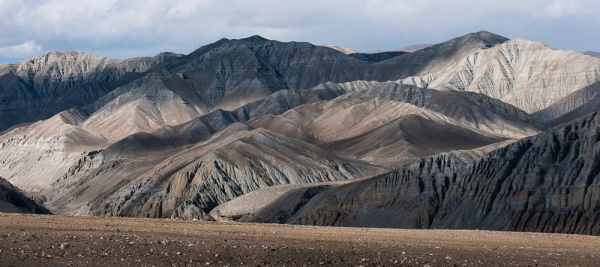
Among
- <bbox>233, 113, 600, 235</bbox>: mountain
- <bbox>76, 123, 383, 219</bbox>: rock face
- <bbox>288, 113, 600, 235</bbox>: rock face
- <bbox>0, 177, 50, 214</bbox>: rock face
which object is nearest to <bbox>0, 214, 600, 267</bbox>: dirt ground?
<bbox>233, 113, 600, 235</bbox>: mountain

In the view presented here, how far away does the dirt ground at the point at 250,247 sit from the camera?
26562 mm

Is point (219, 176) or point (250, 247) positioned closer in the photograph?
point (250, 247)

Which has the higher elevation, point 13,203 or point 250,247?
point 250,247

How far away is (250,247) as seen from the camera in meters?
28.7

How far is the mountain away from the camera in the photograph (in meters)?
71.1

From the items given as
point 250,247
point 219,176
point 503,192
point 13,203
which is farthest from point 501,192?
point 219,176

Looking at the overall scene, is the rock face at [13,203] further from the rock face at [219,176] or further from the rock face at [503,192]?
the rock face at [503,192]

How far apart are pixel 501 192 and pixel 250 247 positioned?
166 ft

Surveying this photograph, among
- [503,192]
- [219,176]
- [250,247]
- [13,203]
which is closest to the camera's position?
[250,247]

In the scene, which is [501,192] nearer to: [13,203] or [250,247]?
[13,203]

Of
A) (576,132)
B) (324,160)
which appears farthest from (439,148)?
(576,132)

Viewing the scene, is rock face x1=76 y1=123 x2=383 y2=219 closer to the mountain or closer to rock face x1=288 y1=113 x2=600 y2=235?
the mountain

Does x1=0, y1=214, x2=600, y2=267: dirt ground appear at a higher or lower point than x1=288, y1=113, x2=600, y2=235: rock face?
lower

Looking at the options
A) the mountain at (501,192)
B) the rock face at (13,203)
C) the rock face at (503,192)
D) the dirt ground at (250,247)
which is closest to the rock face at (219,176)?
the rock face at (13,203)
